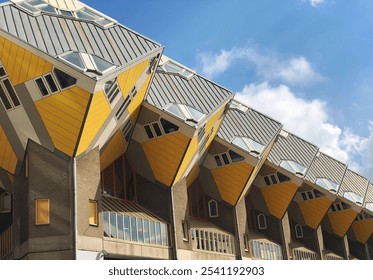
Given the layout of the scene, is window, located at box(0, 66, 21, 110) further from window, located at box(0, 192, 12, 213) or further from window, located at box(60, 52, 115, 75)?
window, located at box(0, 192, 12, 213)

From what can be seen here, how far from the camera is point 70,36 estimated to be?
77.9 feet

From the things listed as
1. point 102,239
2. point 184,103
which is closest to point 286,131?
point 184,103

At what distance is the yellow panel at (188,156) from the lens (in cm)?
2941

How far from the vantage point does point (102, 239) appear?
23.6 m

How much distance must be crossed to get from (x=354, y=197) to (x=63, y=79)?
139ft

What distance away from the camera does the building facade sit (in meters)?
21.7

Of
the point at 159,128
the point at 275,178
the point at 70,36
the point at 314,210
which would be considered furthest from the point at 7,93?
the point at 314,210

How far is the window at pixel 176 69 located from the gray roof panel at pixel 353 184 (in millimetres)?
25437

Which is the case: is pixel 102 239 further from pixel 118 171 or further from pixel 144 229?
pixel 118 171

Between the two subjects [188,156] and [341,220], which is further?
[341,220]

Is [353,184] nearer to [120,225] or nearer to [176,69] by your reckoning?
[176,69]

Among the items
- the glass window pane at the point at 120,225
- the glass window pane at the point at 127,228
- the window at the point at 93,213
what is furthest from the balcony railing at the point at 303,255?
the window at the point at 93,213

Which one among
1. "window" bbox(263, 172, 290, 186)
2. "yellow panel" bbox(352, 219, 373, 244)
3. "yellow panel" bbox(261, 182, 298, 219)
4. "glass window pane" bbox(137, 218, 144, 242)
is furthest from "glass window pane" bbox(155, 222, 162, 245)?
"yellow panel" bbox(352, 219, 373, 244)
